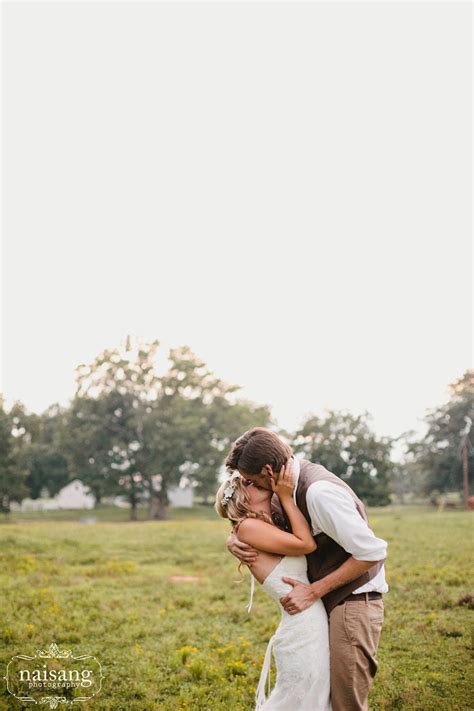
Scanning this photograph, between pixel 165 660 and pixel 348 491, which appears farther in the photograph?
pixel 165 660

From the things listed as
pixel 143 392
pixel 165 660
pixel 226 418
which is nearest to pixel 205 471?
pixel 226 418

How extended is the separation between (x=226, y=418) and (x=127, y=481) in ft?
33.0

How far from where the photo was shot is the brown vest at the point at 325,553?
3.79 metres

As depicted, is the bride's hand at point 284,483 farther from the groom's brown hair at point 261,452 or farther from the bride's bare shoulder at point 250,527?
the bride's bare shoulder at point 250,527

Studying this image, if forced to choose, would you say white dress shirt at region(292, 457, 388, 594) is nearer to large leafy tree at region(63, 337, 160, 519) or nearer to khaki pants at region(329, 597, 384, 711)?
khaki pants at region(329, 597, 384, 711)

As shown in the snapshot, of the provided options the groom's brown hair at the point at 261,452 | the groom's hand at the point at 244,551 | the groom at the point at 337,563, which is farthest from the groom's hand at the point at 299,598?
the groom's brown hair at the point at 261,452

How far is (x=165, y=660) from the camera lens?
27.2 ft

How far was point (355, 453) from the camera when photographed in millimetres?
52750

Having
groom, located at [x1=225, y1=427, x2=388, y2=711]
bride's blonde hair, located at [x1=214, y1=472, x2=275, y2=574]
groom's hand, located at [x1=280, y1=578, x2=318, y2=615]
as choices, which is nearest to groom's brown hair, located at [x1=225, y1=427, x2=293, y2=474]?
groom, located at [x1=225, y1=427, x2=388, y2=711]

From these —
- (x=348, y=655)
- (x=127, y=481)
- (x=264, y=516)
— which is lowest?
(x=127, y=481)

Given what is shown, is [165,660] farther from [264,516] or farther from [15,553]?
[15,553]

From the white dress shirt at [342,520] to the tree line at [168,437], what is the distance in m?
47.4

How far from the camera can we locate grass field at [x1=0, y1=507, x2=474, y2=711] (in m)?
7.04

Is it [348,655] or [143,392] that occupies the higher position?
[143,392]
